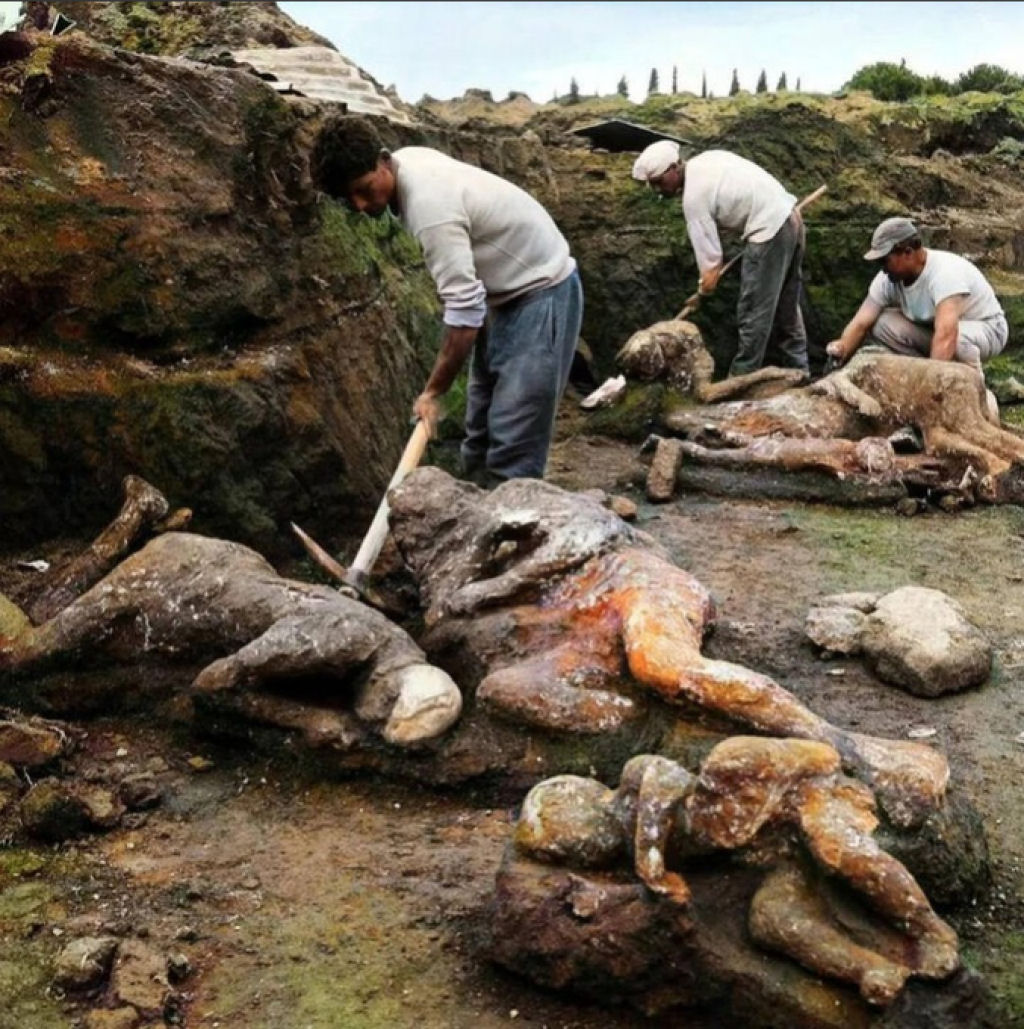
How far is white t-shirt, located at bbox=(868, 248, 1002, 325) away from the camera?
870cm

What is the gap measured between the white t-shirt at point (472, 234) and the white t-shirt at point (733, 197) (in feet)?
12.2

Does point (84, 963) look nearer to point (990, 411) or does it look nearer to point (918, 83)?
point (990, 411)

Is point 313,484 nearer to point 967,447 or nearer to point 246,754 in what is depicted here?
point 246,754

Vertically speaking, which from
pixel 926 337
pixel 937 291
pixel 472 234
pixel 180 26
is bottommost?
pixel 926 337

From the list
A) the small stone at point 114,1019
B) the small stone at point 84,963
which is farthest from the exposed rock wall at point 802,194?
the small stone at point 114,1019

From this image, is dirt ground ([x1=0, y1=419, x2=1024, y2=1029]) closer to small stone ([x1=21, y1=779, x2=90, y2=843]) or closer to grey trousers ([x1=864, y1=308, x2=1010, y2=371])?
small stone ([x1=21, y1=779, x2=90, y2=843])

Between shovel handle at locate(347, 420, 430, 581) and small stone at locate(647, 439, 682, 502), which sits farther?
small stone at locate(647, 439, 682, 502)

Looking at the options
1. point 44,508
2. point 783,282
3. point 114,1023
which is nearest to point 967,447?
point 783,282

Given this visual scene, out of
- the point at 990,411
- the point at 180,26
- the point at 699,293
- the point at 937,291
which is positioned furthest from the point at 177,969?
the point at 180,26

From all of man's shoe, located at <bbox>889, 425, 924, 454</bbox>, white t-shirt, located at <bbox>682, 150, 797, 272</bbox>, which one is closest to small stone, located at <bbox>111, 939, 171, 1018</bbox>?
man's shoe, located at <bbox>889, 425, 924, 454</bbox>

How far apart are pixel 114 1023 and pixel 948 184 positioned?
12.0 m

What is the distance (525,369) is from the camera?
20.2ft

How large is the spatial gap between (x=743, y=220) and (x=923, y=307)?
5.32ft

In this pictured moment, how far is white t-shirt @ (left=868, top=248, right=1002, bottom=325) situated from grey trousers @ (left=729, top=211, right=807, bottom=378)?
2.99ft
